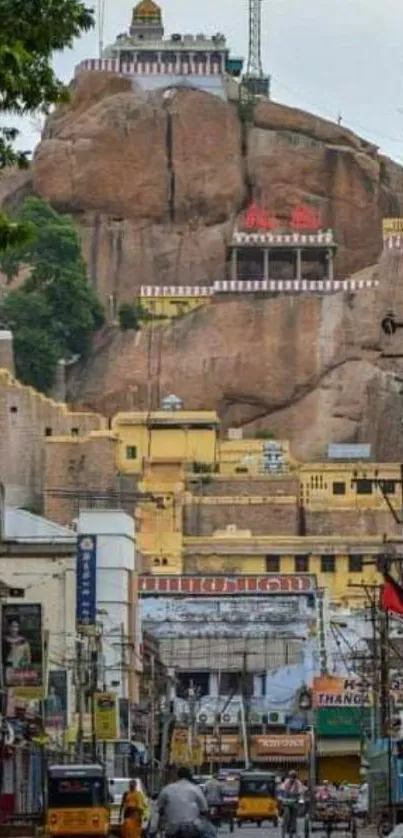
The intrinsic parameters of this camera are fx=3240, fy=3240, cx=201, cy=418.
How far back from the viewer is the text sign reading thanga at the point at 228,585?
447 feet

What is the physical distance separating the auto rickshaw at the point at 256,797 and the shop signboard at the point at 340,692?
1956 centimetres

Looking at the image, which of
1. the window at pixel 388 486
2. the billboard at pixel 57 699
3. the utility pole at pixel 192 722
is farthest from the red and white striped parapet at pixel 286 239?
the billboard at pixel 57 699

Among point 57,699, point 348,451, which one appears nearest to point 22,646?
point 57,699

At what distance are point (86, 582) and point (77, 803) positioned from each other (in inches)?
1688

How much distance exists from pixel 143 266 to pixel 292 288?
835cm

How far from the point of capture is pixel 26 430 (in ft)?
487

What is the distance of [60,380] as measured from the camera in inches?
6353

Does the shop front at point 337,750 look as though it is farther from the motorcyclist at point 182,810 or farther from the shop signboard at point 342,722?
the motorcyclist at point 182,810

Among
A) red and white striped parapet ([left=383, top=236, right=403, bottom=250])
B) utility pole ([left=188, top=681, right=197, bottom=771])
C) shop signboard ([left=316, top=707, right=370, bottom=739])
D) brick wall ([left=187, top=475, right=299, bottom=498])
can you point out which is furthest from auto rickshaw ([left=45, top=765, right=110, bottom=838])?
red and white striped parapet ([left=383, top=236, right=403, bottom=250])

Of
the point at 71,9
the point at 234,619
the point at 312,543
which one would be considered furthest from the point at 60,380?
the point at 71,9

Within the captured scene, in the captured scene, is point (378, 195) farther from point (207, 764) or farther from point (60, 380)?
point (207, 764)

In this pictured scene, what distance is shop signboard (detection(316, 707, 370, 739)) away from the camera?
87.1 metres

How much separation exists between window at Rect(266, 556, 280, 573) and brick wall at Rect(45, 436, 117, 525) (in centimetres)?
937

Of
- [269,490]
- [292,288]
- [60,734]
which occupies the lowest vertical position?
[60,734]
